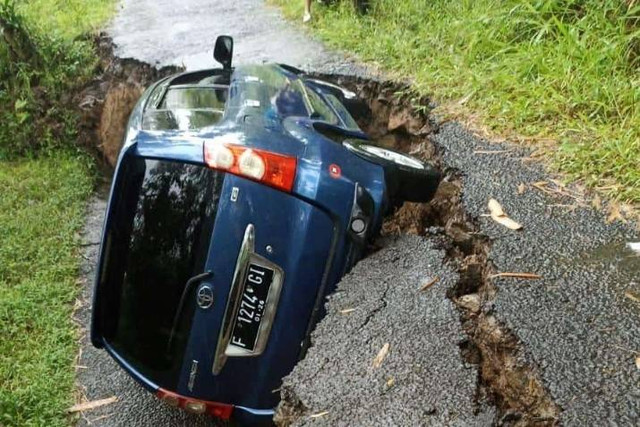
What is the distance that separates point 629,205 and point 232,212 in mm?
1779

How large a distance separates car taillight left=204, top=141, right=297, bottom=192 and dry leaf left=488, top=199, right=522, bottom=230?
3.14ft

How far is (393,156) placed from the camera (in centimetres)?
294

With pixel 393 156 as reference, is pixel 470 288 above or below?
below

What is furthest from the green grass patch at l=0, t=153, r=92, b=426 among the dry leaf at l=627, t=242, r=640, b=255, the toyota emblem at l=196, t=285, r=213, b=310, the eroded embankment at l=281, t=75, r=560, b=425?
the dry leaf at l=627, t=242, r=640, b=255

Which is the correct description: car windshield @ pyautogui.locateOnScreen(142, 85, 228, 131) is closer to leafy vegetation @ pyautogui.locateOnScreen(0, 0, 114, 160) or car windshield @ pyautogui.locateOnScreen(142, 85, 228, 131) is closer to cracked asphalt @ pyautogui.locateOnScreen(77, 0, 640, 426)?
cracked asphalt @ pyautogui.locateOnScreen(77, 0, 640, 426)

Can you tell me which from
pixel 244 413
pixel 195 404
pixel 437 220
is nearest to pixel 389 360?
pixel 244 413

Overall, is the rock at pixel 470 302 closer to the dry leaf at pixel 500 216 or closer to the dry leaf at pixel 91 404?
the dry leaf at pixel 500 216

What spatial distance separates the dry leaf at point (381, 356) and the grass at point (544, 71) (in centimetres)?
143

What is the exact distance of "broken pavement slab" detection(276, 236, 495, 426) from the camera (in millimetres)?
1947

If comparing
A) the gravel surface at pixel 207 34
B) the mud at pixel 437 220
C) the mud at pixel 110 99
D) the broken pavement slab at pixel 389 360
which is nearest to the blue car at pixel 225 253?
the broken pavement slab at pixel 389 360

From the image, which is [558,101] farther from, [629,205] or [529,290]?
[529,290]

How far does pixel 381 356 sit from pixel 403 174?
0.98 m

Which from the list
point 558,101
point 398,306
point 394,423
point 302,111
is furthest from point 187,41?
point 394,423

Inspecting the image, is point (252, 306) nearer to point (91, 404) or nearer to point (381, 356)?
point (381, 356)
